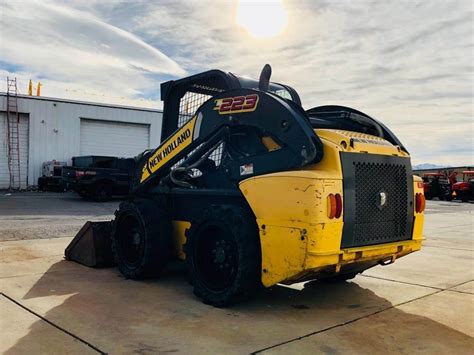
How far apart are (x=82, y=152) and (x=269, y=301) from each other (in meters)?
24.0

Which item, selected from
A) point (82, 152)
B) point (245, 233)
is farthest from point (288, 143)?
point (82, 152)

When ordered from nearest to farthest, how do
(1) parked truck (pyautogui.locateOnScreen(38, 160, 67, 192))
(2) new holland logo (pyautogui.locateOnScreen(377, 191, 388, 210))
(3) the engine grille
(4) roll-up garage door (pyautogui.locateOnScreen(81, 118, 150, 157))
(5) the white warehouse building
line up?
(3) the engine grille → (2) new holland logo (pyautogui.locateOnScreen(377, 191, 388, 210)) → (1) parked truck (pyautogui.locateOnScreen(38, 160, 67, 192)) → (5) the white warehouse building → (4) roll-up garage door (pyautogui.locateOnScreen(81, 118, 150, 157))

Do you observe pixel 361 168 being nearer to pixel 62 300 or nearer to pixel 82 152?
pixel 62 300

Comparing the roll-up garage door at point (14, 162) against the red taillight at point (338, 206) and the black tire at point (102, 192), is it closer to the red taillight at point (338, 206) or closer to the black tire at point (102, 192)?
the black tire at point (102, 192)

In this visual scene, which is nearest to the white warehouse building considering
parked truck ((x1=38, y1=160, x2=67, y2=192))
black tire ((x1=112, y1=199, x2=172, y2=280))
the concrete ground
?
parked truck ((x1=38, y1=160, x2=67, y2=192))

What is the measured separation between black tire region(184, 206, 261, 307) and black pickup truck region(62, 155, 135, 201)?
13633 mm

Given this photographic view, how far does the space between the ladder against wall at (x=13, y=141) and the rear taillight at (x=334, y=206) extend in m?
24.2

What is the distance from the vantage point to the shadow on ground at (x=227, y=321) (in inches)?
148

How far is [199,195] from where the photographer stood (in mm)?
5480

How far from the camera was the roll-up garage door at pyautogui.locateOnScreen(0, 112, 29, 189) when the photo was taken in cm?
2498

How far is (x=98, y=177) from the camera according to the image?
18.7 metres

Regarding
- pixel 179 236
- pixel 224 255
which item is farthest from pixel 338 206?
pixel 179 236

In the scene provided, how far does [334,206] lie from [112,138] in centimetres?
2558

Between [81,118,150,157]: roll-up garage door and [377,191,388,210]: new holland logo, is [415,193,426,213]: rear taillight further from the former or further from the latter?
[81,118,150,157]: roll-up garage door
